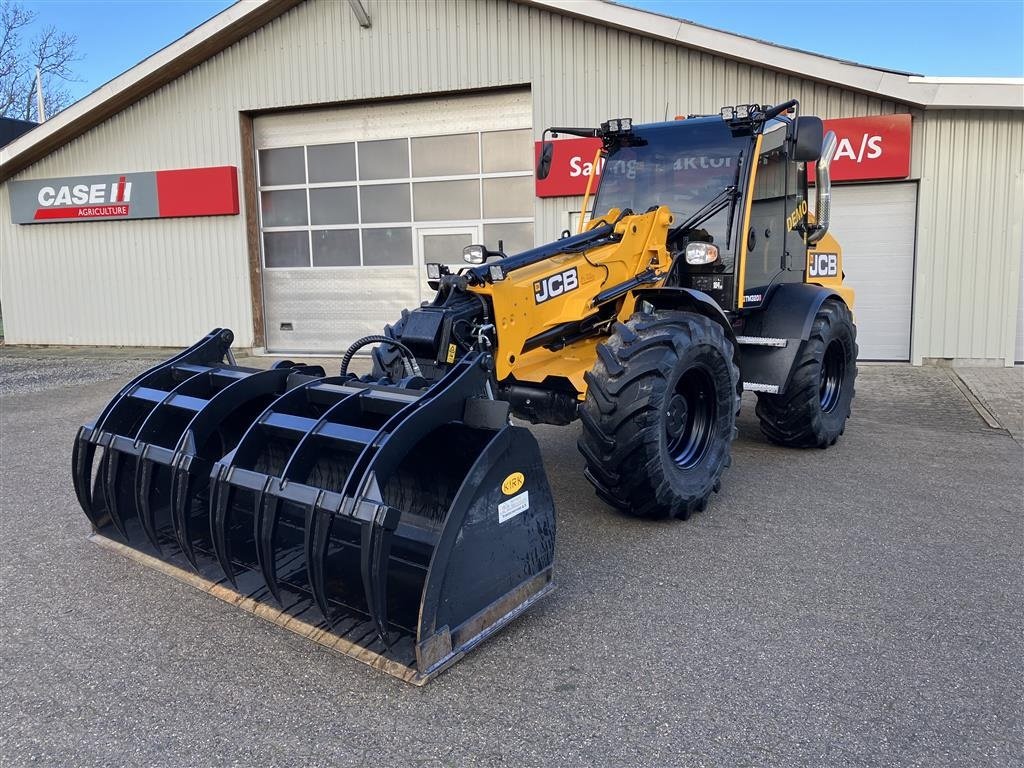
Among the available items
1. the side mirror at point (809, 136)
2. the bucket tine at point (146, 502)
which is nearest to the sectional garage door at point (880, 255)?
the side mirror at point (809, 136)

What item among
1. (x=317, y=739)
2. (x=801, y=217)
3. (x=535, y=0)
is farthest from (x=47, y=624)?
(x=535, y=0)

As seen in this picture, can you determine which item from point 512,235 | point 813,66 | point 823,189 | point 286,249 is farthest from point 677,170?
point 286,249

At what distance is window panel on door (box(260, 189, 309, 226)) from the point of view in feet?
47.3

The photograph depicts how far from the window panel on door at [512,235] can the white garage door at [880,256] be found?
4.58m

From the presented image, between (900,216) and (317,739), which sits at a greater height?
(900,216)

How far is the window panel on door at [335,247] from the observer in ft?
46.6

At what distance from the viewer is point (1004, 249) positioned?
11164mm

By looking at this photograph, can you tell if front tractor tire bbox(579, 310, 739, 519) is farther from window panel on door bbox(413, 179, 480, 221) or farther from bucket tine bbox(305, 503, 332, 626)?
window panel on door bbox(413, 179, 480, 221)

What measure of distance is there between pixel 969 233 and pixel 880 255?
114 cm

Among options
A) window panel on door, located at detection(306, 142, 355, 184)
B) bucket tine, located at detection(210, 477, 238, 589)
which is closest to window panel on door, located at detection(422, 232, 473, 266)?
window panel on door, located at detection(306, 142, 355, 184)

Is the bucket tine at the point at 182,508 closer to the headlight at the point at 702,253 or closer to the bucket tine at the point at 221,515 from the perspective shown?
the bucket tine at the point at 221,515

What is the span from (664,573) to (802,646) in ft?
3.01

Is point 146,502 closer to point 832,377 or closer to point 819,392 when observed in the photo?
point 819,392

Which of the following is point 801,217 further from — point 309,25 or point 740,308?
point 309,25
